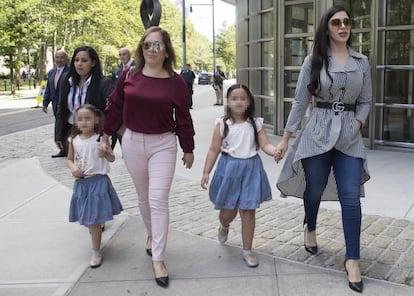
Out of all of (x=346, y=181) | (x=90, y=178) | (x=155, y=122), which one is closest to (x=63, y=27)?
(x=90, y=178)

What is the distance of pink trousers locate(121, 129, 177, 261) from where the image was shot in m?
3.93

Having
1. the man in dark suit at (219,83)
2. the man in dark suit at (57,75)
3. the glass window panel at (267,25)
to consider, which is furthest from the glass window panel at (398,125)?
the man in dark suit at (219,83)

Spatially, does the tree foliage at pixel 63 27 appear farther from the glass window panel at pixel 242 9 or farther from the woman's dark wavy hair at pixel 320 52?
the woman's dark wavy hair at pixel 320 52

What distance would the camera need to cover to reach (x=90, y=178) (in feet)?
14.4

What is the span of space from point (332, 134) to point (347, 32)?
0.75 meters

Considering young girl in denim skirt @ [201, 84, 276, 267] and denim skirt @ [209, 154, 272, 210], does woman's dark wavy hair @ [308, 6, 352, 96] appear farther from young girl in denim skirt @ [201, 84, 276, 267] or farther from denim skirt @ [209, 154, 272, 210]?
denim skirt @ [209, 154, 272, 210]

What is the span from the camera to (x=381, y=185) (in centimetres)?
679

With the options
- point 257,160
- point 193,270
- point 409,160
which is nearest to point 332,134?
point 257,160

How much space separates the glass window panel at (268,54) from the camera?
37.8 feet

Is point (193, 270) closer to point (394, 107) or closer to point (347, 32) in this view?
point (347, 32)

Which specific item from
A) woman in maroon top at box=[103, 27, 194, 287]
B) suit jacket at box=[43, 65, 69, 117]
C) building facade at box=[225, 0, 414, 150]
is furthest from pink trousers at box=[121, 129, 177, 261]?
A: building facade at box=[225, 0, 414, 150]

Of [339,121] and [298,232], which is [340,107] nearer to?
[339,121]

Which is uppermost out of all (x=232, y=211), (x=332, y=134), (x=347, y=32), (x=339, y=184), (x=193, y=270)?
(x=347, y=32)

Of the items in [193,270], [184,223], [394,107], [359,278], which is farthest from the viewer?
[394,107]
